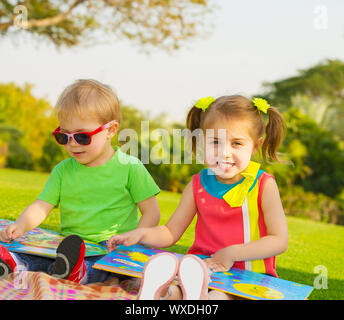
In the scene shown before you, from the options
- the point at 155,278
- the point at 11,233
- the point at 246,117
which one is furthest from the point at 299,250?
the point at 155,278

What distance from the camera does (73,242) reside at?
205cm

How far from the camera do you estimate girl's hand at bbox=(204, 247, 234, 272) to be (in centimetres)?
212

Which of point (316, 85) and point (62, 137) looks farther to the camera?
point (316, 85)

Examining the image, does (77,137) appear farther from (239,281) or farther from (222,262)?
(239,281)

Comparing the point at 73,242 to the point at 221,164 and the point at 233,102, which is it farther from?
the point at 233,102

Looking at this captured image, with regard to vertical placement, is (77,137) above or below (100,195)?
above

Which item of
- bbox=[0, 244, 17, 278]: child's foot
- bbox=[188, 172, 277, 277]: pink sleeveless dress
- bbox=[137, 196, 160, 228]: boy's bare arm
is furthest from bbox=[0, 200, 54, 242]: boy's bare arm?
bbox=[188, 172, 277, 277]: pink sleeveless dress

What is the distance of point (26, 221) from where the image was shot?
2580 millimetres

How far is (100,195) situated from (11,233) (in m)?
0.50

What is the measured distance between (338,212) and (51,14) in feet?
Result: 34.4

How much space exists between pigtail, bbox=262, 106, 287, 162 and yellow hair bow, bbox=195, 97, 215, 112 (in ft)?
0.94

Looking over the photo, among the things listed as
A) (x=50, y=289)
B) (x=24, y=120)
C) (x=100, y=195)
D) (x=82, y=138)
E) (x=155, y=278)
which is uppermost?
(x=24, y=120)

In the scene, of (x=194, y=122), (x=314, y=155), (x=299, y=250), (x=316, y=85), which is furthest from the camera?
(x=316, y=85)
